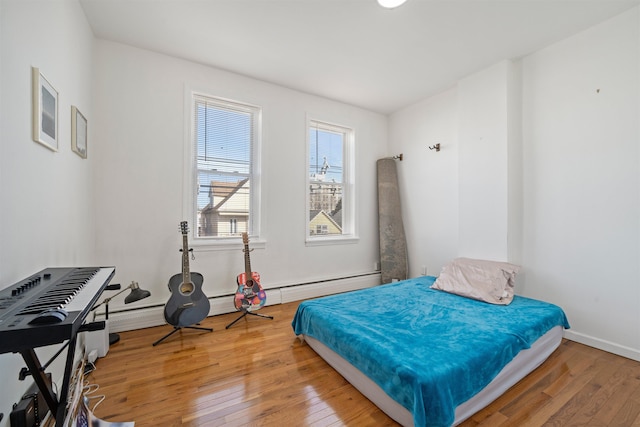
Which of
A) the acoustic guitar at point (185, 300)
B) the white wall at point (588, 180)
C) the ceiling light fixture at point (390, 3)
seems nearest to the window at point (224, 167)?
the acoustic guitar at point (185, 300)

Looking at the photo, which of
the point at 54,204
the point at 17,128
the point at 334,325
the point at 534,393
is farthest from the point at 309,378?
the point at 17,128

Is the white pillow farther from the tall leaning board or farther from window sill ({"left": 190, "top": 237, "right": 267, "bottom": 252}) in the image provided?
window sill ({"left": 190, "top": 237, "right": 267, "bottom": 252})

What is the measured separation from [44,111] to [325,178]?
3.04m

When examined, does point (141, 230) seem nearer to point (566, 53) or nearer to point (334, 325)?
point (334, 325)

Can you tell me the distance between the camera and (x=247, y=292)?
9.55 ft

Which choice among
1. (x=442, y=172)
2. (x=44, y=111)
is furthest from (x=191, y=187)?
(x=442, y=172)

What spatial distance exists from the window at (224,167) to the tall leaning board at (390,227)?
196 centimetres

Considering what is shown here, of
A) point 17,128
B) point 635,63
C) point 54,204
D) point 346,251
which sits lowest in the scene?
point 346,251

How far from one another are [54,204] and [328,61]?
271 cm

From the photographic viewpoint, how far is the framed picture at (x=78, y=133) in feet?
6.52

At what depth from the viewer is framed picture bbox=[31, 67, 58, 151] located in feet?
4.64

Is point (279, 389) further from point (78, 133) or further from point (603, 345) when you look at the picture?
point (603, 345)

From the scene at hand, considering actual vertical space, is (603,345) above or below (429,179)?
below

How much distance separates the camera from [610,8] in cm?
223
